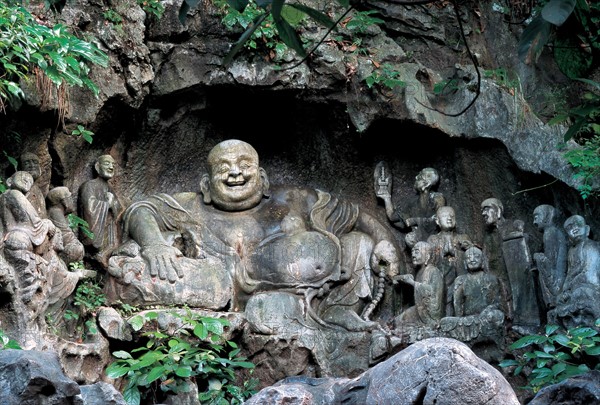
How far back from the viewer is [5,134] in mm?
9461

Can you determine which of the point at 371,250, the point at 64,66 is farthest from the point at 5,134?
the point at 371,250

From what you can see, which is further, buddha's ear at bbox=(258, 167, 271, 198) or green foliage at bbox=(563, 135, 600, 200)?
buddha's ear at bbox=(258, 167, 271, 198)

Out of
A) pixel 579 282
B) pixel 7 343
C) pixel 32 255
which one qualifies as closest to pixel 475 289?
pixel 579 282

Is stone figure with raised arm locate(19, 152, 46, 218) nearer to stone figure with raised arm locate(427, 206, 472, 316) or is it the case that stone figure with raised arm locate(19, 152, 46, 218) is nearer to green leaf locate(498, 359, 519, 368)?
stone figure with raised arm locate(427, 206, 472, 316)

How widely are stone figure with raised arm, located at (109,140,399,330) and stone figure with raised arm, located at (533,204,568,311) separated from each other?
54.4 inches

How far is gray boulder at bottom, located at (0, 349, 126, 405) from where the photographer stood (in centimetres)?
584

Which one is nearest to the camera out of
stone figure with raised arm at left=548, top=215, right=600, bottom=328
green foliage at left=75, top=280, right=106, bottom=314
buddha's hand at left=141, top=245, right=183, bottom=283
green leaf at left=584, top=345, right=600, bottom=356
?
green leaf at left=584, top=345, right=600, bottom=356

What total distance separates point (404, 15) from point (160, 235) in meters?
3.32

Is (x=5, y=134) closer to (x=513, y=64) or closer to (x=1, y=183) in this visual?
(x=1, y=183)

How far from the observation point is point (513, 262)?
389 inches

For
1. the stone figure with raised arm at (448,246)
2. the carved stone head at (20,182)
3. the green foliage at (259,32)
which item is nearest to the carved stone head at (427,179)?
the stone figure with raised arm at (448,246)

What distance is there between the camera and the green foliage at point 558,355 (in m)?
8.52

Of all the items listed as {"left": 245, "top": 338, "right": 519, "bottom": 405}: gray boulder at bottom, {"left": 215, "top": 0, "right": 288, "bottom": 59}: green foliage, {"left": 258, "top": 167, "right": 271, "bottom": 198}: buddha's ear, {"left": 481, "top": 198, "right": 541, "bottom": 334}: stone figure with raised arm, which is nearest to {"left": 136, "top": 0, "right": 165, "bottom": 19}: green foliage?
{"left": 215, "top": 0, "right": 288, "bottom": 59}: green foliage

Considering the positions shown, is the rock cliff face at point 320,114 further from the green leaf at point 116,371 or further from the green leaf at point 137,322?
the green leaf at point 116,371
